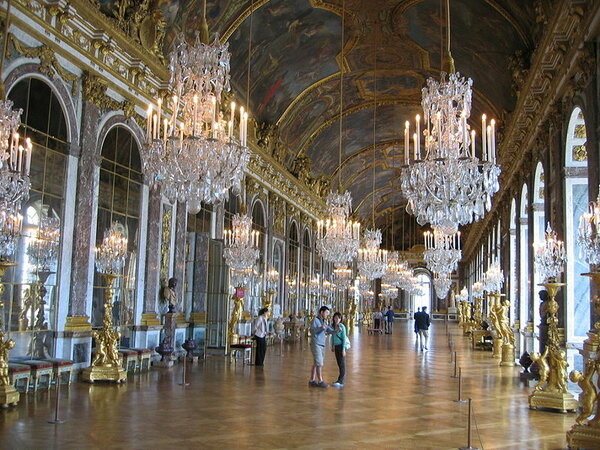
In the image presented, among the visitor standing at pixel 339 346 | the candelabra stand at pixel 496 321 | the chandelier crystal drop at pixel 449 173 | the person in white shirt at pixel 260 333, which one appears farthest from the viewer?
the candelabra stand at pixel 496 321

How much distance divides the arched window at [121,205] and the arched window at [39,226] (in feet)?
4.32

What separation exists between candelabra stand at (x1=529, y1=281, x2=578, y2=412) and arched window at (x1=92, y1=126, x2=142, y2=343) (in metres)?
7.52

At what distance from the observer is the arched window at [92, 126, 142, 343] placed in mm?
11359

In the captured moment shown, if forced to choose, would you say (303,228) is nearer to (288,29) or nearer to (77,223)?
(288,29)

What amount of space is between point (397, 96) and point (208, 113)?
18.1 m

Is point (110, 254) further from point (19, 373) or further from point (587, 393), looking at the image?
point (587, 393)

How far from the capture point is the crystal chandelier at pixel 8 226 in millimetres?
7440

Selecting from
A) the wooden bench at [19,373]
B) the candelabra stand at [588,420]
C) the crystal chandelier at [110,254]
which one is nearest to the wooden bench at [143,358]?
the crystal chandelier at [110,254]

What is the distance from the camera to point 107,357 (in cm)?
989

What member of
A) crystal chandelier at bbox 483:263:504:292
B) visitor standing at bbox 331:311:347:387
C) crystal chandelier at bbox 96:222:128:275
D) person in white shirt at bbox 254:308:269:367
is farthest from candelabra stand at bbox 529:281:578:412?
crystal chandelier at bbox 483:263:504:292

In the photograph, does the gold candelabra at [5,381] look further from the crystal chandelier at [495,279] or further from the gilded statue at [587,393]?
the crystal chandelier at [495,279]

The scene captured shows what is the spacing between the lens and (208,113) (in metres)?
7.07

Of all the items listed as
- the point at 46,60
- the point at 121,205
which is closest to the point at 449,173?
the point at 46,60

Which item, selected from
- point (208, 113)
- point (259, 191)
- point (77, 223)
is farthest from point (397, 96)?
point (208, 113)
